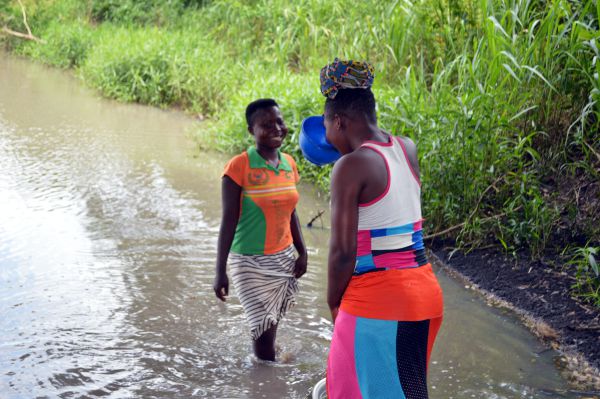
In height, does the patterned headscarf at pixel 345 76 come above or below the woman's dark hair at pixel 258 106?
above

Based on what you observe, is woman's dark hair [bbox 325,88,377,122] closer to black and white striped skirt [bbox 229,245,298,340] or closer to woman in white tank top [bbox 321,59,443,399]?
woman in white tank top [bbox 321,59,443,399]

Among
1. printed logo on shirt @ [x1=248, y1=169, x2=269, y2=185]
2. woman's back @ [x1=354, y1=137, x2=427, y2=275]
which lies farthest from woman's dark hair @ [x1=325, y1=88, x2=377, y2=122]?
printed logo on shirt @ [x1=248, y1=169, x2=269, y2=185]

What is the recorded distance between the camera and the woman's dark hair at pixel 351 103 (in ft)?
7.18

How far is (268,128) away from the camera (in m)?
3.38

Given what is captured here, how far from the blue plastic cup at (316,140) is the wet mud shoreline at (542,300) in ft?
6.36

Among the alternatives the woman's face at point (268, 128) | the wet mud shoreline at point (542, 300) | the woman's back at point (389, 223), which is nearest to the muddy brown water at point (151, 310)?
the wet mud shoreline at point (542, 300)

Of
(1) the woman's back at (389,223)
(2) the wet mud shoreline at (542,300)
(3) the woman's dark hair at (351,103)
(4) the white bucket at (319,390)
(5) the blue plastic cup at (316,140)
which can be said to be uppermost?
(3) the woman's dark hair at (351,103)

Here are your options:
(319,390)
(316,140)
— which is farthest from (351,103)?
(319,390)

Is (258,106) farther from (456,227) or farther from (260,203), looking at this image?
(456,227)

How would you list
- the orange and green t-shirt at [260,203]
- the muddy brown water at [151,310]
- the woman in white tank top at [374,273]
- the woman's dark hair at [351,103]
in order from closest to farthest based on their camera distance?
the woman in white tank top at [374,273] → the woman's dark hair at [351,103] → the orange and green t-shirt at [260,203] → the muddy brown water at [151,310]

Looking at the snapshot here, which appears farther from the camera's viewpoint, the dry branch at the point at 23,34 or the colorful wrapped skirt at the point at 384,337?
the dry branch at the point at 23,34

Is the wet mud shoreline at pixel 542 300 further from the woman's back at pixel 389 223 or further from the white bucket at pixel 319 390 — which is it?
the woman's back at pixel 389 223

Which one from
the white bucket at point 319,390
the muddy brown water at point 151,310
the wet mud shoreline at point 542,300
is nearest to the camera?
the white bucket at point 319,390

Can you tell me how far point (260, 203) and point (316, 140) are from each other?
94cm
